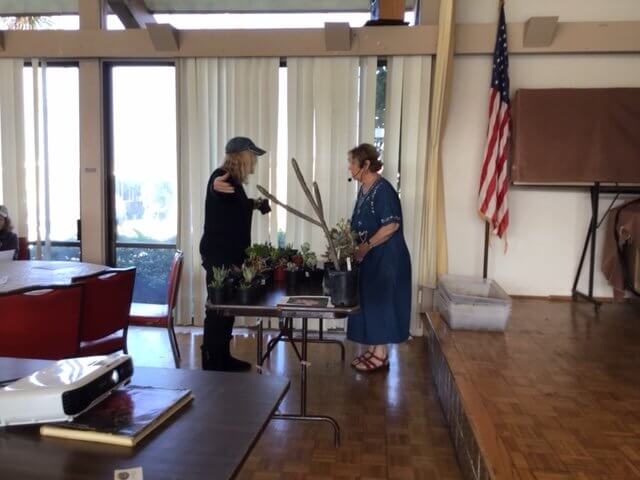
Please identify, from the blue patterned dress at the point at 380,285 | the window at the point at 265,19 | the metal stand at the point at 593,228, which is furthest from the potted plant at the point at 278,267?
the metal stand at the point at 593,228

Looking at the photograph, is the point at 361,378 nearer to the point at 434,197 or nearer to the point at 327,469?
the point at 327,469

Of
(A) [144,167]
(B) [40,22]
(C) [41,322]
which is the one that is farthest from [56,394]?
(B) [40,22]

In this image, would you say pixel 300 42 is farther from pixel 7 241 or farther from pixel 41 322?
pixel 41 322

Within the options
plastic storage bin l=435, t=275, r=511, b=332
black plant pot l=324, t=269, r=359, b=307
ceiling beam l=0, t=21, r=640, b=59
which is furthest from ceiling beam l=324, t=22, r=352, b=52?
black plant pot l=324, t=269, r=359, b=307

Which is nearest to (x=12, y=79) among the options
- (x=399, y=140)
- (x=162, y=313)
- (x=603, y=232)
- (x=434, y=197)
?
(x=162, y=313)

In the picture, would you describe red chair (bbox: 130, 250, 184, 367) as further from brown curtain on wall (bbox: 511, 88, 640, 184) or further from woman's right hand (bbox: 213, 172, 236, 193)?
brown curtain on wall (bbox: 511, 88, 640, 184)

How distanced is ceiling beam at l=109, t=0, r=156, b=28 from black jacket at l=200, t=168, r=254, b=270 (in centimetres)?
212

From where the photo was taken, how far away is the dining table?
2820 mm

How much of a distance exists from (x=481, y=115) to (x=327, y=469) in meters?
3.28

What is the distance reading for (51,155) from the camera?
190 inches

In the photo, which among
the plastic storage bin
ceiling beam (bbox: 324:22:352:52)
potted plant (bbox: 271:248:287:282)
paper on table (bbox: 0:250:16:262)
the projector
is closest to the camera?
the projector

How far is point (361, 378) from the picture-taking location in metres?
3.44

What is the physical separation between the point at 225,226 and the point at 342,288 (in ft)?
3.77

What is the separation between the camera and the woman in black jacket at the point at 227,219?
3126 mm
